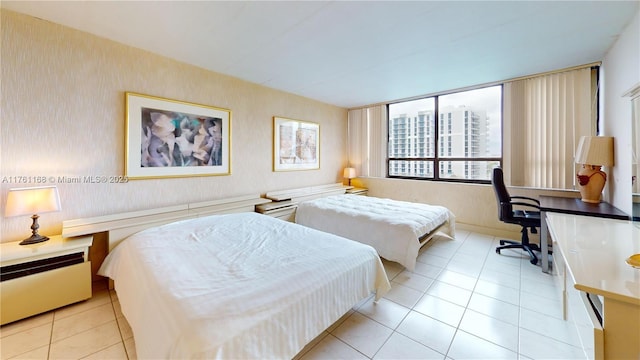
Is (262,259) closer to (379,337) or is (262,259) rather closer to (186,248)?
(186,248)

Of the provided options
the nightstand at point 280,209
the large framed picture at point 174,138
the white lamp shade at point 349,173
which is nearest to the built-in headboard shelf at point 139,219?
the nightstand at point 280,209

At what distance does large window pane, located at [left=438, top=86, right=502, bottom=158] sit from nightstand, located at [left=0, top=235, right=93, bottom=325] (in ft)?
17.1

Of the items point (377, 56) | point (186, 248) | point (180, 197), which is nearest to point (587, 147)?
point (377, 56)

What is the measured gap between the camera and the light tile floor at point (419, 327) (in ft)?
5.13

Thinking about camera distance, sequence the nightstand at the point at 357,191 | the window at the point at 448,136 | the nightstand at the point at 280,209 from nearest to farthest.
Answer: the nightstand at the point at 280,209 → the window at the point at 448,136 → the nightstand at the point at 357,191

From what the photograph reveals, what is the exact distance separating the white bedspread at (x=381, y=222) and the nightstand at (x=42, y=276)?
2.47 m

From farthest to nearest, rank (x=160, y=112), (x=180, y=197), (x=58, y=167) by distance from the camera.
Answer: (x=180, y=197)
(x=160, y=112)
(x=58, y=167)

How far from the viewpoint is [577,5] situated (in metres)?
1.86

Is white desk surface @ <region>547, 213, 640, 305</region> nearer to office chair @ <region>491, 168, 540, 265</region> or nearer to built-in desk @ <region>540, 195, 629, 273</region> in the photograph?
built-in desk @ <region>540, 195, 629, 273</region>

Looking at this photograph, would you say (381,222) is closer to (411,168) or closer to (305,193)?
(305,193)

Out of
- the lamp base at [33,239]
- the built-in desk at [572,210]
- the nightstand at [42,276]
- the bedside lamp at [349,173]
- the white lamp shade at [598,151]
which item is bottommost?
the nightstand at [42,276]

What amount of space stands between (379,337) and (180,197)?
8.93ft

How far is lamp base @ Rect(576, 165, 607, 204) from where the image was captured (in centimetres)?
253

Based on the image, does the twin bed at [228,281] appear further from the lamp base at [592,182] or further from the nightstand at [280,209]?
the lamp base at [592,182]
